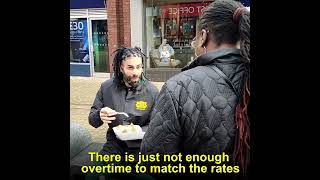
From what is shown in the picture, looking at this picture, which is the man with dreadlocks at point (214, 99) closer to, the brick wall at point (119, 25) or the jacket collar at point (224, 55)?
the jacket collar at point (224, 55)

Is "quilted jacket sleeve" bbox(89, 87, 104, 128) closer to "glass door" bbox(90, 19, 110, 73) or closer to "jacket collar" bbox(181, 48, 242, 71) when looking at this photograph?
"jacket collar" bbox(181, 48, 242, 71)

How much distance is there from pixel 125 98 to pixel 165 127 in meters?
0.73

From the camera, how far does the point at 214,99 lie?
155cm

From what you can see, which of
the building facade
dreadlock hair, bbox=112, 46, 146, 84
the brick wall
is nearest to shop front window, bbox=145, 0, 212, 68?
the building facade

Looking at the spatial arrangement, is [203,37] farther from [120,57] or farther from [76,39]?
[76,39]

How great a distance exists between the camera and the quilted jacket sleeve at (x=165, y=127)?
155 cm

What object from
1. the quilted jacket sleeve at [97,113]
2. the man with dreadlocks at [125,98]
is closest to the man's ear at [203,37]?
the man with dreadlocks at [125,98]

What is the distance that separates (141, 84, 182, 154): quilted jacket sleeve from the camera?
5.07 ft

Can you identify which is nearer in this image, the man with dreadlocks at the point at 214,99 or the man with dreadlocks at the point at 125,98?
→ the man with dreadlocks at the point at 214,99

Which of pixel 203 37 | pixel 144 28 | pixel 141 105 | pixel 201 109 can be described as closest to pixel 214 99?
pixel 201 109
